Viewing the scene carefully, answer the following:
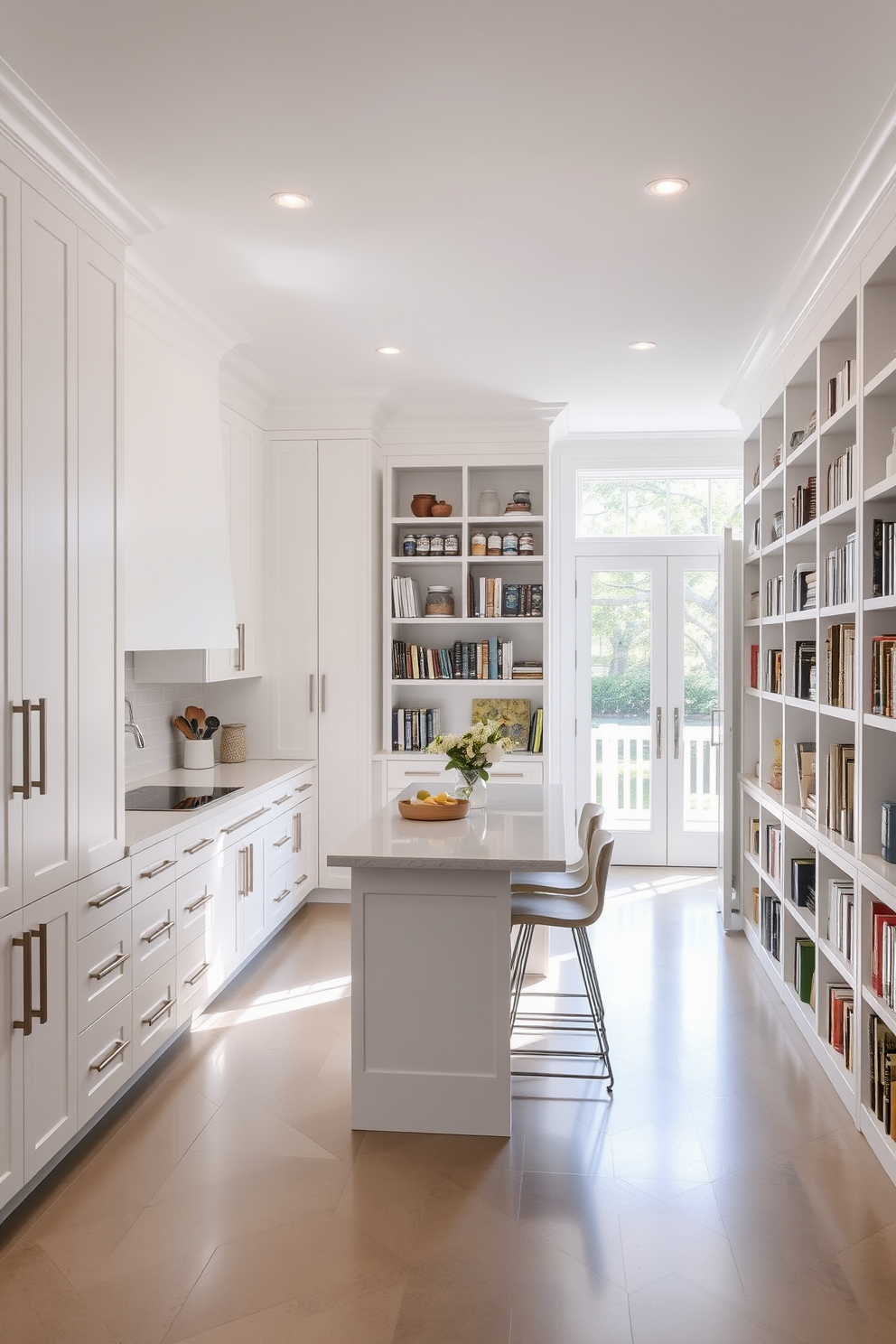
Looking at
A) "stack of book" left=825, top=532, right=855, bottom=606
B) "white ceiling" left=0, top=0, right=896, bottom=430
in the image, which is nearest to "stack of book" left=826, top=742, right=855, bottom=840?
"stack of book" left=825, top=532, right=855, bottom=606

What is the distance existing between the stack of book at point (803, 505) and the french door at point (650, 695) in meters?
2.50

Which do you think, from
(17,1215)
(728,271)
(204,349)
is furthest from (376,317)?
(17,1215)

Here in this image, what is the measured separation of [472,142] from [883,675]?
74.0 inches

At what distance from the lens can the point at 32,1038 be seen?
2.54 meters

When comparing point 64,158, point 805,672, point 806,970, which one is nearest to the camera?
point 64,158

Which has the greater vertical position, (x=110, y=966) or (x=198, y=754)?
(x=198, y=754)

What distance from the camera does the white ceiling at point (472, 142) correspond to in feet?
7.34

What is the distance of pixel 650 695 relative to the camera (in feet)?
22.3

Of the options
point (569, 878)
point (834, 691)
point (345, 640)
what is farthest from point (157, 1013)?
point (345, 640)

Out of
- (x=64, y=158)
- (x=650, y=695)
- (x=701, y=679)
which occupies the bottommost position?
(x=650, y=695)

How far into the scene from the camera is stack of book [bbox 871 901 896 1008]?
2.83 metres

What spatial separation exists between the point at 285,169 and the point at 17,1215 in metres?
2.93

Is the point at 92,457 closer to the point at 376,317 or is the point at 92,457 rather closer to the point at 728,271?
the point at 376,317

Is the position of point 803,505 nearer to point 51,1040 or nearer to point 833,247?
point 833,247
